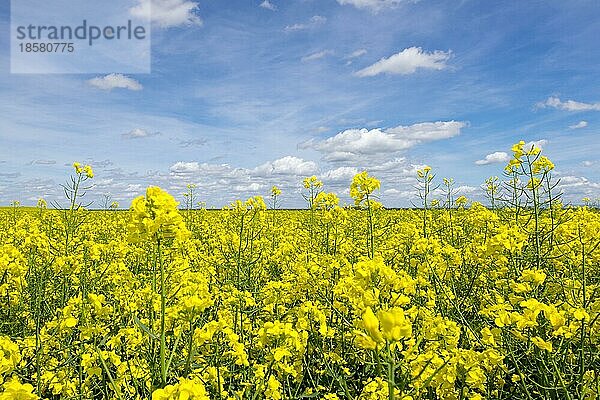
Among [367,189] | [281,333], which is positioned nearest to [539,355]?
[281,333]

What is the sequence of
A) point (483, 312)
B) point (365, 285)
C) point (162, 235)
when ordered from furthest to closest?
point (483, 312)
point (365, 285)
point (162, 235)

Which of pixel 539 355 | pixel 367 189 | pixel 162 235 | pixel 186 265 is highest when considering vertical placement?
pixel 367 189

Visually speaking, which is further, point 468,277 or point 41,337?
point 468,277

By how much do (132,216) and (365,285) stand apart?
1.14m

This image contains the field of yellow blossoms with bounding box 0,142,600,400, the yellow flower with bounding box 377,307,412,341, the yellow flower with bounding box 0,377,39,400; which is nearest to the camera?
the yellow flower with bounding box 377,307,412,341

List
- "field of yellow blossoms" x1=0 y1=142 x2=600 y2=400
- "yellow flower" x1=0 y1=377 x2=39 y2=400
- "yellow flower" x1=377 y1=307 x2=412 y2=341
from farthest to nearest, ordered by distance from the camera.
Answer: "field of yellow blossoms" x1=0 y1=142 x2=600 y2=400, "yellow flower" x1=0 y1=377 x2=39 y2=400, "yellow flower" x1=377 y1=307 x2=412 y2=341

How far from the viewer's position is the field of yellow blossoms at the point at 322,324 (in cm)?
206

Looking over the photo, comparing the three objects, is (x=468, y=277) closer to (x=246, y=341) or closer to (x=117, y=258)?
(x=246, y=341)

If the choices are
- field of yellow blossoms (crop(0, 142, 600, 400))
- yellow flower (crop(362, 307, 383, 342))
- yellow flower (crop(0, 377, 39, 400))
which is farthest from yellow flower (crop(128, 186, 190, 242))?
yellow flower (crop(362, 307, 383, 342))

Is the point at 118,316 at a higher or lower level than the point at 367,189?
lower

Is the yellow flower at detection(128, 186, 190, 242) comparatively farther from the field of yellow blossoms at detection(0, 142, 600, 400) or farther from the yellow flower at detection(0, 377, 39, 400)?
the yellow flower at detection(0, 377, 39, 400)

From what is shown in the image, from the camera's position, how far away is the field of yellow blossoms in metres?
2.06

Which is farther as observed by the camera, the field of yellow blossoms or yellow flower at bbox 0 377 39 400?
the field of yellow blossoms

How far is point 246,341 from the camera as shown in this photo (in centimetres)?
341
